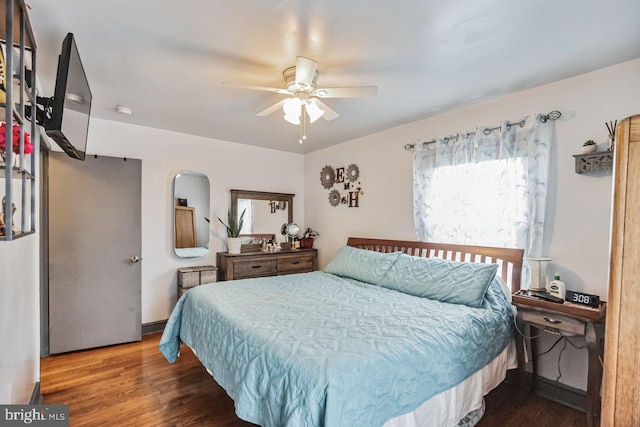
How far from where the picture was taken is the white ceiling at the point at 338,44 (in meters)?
1.55

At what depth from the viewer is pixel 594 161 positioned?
2.13 m

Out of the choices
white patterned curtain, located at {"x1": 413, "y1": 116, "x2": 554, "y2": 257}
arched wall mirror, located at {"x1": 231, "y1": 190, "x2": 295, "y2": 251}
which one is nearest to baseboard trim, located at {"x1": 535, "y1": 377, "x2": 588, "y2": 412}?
white patterned curtain, located at {"x1": 413, "y1": 116, "x2": 554, "y2": 257}

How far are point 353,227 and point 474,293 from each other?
2071mm

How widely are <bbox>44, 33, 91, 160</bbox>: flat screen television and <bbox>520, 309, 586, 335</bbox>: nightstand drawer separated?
3.00 metres

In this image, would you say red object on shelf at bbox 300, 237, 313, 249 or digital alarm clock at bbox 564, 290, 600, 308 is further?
red object on shelf at bbox 300, 237, 313, 249

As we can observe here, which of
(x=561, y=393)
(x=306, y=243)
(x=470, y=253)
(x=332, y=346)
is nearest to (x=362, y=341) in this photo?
(x=332, y=346)

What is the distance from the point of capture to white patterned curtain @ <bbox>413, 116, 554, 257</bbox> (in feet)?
7.93

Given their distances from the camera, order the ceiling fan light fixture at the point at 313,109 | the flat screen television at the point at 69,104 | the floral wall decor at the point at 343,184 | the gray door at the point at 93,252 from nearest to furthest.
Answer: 1. the flat screen television at the point at 69,104
2. the ceiling fan light fixture at the point at 313,109
3. the gray door at the point at 93,252
4. the floral wall decor at the point at 343,184

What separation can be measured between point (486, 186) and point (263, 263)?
2837 mm

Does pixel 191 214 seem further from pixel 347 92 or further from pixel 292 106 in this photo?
pixel 347 92

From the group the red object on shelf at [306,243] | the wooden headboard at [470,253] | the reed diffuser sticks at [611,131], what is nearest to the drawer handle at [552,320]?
the wooden headboard at [470,253]

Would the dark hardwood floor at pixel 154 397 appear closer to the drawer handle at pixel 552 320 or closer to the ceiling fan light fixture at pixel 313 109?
the drawer handle at pixel 552 320

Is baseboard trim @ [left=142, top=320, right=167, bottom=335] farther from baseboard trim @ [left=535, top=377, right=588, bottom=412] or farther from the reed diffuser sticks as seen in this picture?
the reed diffuser sticks

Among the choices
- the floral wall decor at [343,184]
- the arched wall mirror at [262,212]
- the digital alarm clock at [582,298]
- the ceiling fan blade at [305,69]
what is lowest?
the digital alarm clock at [582,298]
